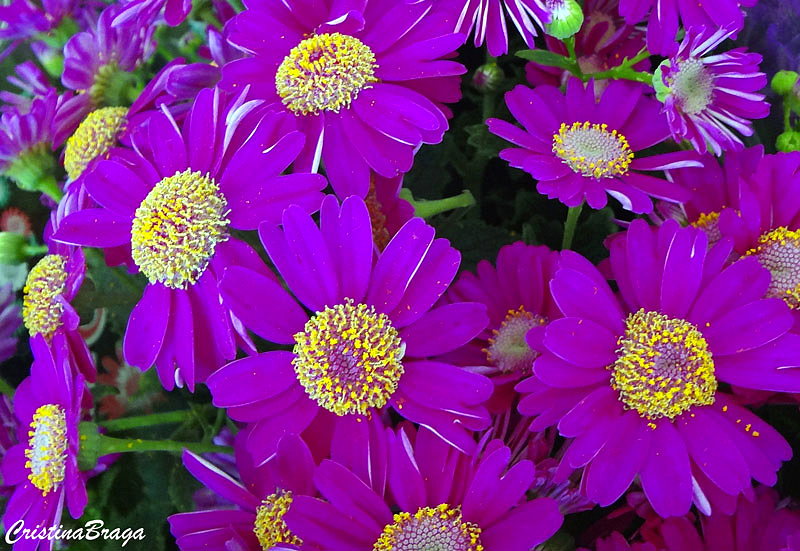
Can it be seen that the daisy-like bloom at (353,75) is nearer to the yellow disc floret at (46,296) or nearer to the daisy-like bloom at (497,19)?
the daisy-like bloom at (497,19)

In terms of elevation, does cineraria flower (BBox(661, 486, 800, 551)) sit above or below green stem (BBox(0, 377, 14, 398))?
above

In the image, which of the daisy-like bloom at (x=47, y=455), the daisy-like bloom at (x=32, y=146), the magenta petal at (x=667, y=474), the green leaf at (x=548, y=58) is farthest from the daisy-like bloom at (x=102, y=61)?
the magenta petal at (x=667, y=474)

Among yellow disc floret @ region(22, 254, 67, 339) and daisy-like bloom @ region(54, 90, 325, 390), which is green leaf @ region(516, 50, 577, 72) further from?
yellow disc floret @ region(22, 254, 67, 339)

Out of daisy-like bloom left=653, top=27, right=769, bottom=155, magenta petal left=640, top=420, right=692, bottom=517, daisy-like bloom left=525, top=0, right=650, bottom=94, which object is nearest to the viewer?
magenta petal left=640, top=420, right=692, bottom=517

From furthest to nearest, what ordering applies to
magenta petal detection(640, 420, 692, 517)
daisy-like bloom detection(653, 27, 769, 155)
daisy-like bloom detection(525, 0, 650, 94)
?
daisy-like bloom detection(525, 0, 650, 94)
daisy-like bloom detection(653, 27, 769, 155)
magenta petal detection(640, 420, 692, 517)

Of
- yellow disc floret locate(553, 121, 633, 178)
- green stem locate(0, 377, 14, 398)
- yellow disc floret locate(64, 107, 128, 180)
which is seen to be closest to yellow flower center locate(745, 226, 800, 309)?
yellow disc floret locate(553, 121, 633, 178)

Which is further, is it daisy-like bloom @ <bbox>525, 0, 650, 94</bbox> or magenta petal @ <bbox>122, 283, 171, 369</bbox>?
daisy-like bloom @ <bbox>525, 0, 650, 94</bbox>

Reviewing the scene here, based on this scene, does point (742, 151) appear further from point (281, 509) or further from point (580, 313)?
point (281, 509)
